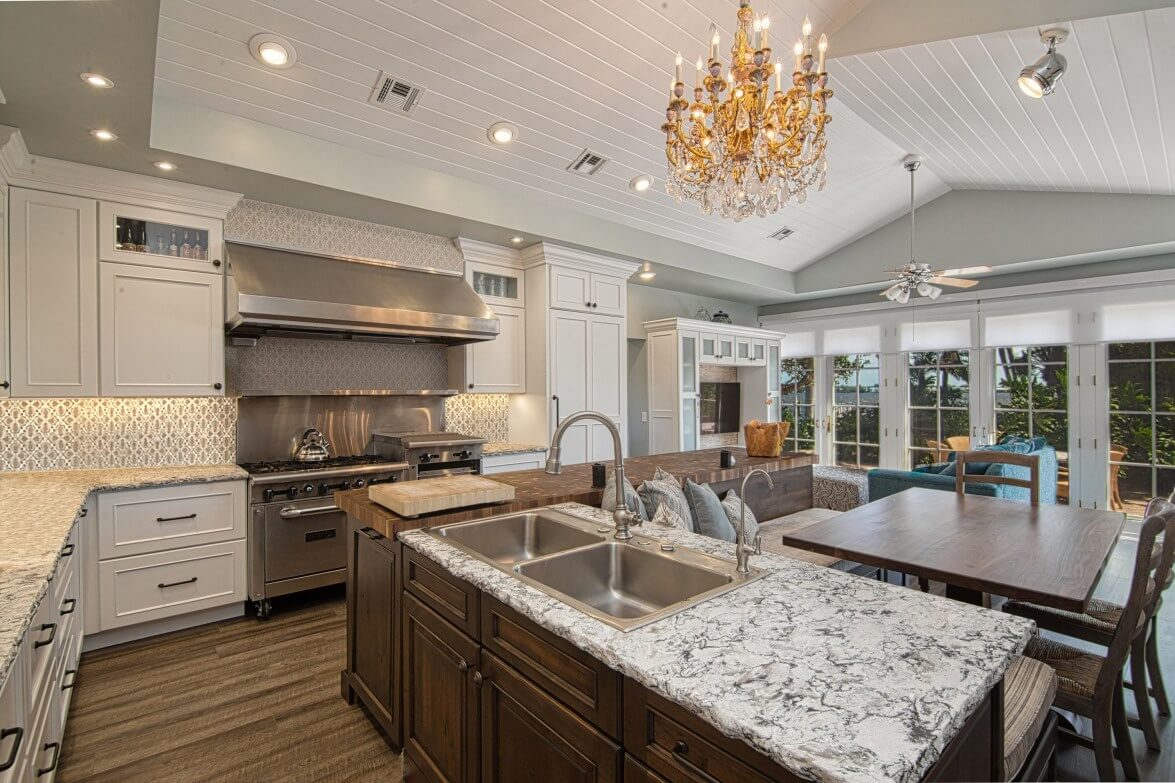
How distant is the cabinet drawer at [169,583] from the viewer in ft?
9.66

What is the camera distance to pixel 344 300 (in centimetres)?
356

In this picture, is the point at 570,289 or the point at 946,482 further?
the point at 570,289

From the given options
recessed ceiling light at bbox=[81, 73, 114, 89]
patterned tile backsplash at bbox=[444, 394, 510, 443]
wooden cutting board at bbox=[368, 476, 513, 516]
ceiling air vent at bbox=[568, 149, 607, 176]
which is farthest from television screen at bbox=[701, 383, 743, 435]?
recessed ceiling light at bbox=[81, 73, 114, 89]

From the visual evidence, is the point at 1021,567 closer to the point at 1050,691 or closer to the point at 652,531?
the point at 1050,691

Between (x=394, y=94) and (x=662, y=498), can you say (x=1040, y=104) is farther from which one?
(x=394, y=94)

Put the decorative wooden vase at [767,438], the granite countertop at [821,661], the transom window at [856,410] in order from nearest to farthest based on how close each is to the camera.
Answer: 1. the granite countertop at [821,661]
2. the decorative wooden vase at [767,438]
3. the transom window at [856,410]

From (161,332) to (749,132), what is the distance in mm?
3444

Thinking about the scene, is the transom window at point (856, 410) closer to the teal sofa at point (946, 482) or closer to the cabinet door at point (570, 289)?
the teal sofa at point (946, 482)

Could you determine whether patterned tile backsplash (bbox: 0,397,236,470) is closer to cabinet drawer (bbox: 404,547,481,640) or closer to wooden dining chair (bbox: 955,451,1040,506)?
cabinet drawer (bbox: 404,547,481,640)

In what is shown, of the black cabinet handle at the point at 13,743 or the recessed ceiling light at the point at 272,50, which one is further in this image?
the recessed ceiling light at the point at 272,50

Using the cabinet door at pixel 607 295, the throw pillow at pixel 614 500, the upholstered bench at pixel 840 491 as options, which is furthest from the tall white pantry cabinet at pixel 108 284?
the upholstered bench at pixel 840 491

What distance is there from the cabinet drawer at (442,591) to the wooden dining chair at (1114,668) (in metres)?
1.88

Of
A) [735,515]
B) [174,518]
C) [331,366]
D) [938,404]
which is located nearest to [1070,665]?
[735,515]

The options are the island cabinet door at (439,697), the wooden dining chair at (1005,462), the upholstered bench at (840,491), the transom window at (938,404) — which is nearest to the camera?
the island cabinet door at (439,697)
